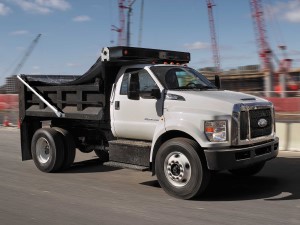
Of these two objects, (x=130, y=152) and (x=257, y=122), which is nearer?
(x=257, y=122)

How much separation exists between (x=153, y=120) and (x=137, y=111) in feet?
1.32

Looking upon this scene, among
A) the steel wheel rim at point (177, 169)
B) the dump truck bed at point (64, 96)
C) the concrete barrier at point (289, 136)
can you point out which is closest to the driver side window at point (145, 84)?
the dump truck bed at point (64, 96)

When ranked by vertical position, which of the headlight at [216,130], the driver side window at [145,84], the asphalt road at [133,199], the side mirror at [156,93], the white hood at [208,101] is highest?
the driver side window at [145,84]

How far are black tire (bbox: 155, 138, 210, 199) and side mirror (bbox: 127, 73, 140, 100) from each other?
3.49ft

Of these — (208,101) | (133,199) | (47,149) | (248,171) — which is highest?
(208,101)

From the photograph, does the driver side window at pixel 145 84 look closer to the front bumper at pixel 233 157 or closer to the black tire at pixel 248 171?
the front bumper at pixel 233 157

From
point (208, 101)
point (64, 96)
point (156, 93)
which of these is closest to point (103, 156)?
point (64, 96)

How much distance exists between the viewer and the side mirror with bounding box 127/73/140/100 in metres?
7.43

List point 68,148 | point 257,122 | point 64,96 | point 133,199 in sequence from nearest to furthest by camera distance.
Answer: point 133,199 → point 257,122 → point 64,96 → point 68,148

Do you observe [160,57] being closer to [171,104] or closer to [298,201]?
[171,104]

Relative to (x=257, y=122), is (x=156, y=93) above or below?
above

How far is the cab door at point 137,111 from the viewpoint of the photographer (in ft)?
24.1

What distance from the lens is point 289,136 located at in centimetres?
1186

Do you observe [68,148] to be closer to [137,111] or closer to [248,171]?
[137,111]
